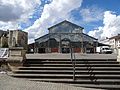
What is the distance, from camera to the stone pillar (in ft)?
46.3

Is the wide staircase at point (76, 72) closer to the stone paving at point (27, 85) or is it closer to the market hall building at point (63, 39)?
the stone paving at point (27, 85)

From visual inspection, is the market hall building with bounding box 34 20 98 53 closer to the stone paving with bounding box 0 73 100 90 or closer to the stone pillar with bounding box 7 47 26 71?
the stone pillar with bounding box 7 47 26 71

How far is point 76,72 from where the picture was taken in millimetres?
13180

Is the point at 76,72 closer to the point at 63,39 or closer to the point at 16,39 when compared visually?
the point at 16,39

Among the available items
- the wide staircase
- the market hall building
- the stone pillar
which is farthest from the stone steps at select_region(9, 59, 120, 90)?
the market hall building

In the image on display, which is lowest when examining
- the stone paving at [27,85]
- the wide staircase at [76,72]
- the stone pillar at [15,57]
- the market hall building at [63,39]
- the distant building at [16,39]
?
the stone paving at [27,85]

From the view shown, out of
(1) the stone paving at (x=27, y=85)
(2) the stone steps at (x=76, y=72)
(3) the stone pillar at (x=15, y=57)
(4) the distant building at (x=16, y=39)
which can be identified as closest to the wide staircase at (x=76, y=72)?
(2) the stone steps at (x=76, y=72)

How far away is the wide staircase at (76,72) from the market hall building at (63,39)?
4401 cm

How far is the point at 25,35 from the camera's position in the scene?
1694cm

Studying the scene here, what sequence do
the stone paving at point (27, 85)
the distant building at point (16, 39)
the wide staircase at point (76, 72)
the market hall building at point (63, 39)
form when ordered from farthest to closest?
the market hall building at point (63, 39) → the distant building at point (16, 39) → the wide staircase at point (76, 72) → the stone paving at point (27, 85)

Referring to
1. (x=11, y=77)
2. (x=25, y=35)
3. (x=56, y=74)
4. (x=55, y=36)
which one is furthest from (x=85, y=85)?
(x=55, y=36)

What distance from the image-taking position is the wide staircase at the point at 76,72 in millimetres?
12221

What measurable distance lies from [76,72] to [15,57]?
3301 millimetres

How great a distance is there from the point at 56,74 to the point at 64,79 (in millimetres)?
679
